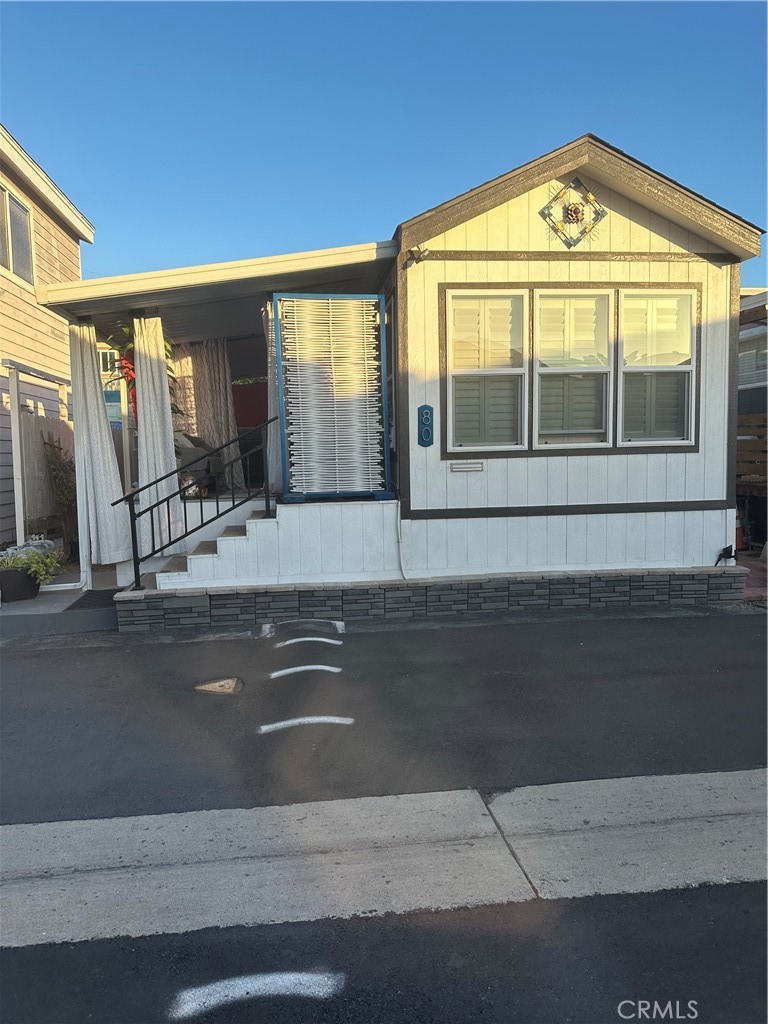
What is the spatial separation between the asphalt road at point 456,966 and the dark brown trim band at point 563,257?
5.11 metres

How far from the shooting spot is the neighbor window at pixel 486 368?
6.16 meters

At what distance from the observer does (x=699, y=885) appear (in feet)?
8.20

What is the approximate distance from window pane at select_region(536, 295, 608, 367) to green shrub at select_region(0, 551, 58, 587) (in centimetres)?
522

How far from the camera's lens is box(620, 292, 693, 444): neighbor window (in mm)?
6301

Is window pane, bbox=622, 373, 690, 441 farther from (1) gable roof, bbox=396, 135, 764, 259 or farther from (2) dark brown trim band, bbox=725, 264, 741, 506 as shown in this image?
(1) gable roof, bbox=396, 135, 764, 259

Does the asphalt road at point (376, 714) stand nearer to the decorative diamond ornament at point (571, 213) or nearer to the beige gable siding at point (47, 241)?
the decorative diamond ornament at point (571, 213)

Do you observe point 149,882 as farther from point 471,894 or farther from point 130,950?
point 471,894

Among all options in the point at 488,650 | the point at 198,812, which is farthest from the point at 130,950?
the point at 488,650

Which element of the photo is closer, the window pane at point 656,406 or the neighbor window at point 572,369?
the neighbor window at point 572,369

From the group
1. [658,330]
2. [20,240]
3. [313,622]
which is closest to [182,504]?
[313,622]

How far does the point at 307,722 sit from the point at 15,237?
8.87m

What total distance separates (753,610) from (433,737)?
3903 millimetres

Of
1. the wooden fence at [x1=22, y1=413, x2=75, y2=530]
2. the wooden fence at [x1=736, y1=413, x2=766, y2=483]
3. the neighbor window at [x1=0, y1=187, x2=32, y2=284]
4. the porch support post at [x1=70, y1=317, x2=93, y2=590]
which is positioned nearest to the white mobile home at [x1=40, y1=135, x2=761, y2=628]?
the porch support post at [x1=70, y1=317, x2=93, y2=590]

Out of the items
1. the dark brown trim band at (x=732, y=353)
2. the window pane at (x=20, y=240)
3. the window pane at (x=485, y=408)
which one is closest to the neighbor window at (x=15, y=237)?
the window pane at (x=20, y=240)
